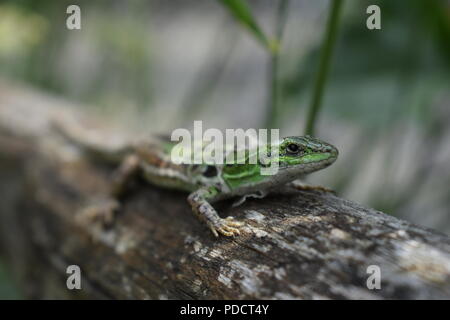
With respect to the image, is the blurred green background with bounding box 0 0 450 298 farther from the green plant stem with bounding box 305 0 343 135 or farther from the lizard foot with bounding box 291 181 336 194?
the lizard foot with bounding box 291 181 336 194

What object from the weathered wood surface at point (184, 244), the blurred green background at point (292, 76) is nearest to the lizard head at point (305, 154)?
the weathered wood surface at point (184, 244)

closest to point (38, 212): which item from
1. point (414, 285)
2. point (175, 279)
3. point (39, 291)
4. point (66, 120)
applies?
point (39, 291)

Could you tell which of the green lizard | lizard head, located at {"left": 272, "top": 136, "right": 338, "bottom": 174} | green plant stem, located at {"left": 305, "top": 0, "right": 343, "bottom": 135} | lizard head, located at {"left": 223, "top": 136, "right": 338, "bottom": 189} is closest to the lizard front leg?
the green lizard

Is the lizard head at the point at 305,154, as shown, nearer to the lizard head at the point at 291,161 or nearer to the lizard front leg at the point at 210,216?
the lizard head at the point at 291,161

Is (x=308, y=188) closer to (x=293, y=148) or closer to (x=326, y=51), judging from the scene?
(x=293, y=148)

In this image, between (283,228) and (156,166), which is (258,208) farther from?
(156,166)

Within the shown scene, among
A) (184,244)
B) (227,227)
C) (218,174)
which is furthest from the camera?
(218,174)

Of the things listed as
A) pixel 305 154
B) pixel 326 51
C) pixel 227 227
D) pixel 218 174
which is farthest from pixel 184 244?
pixel 326 51
